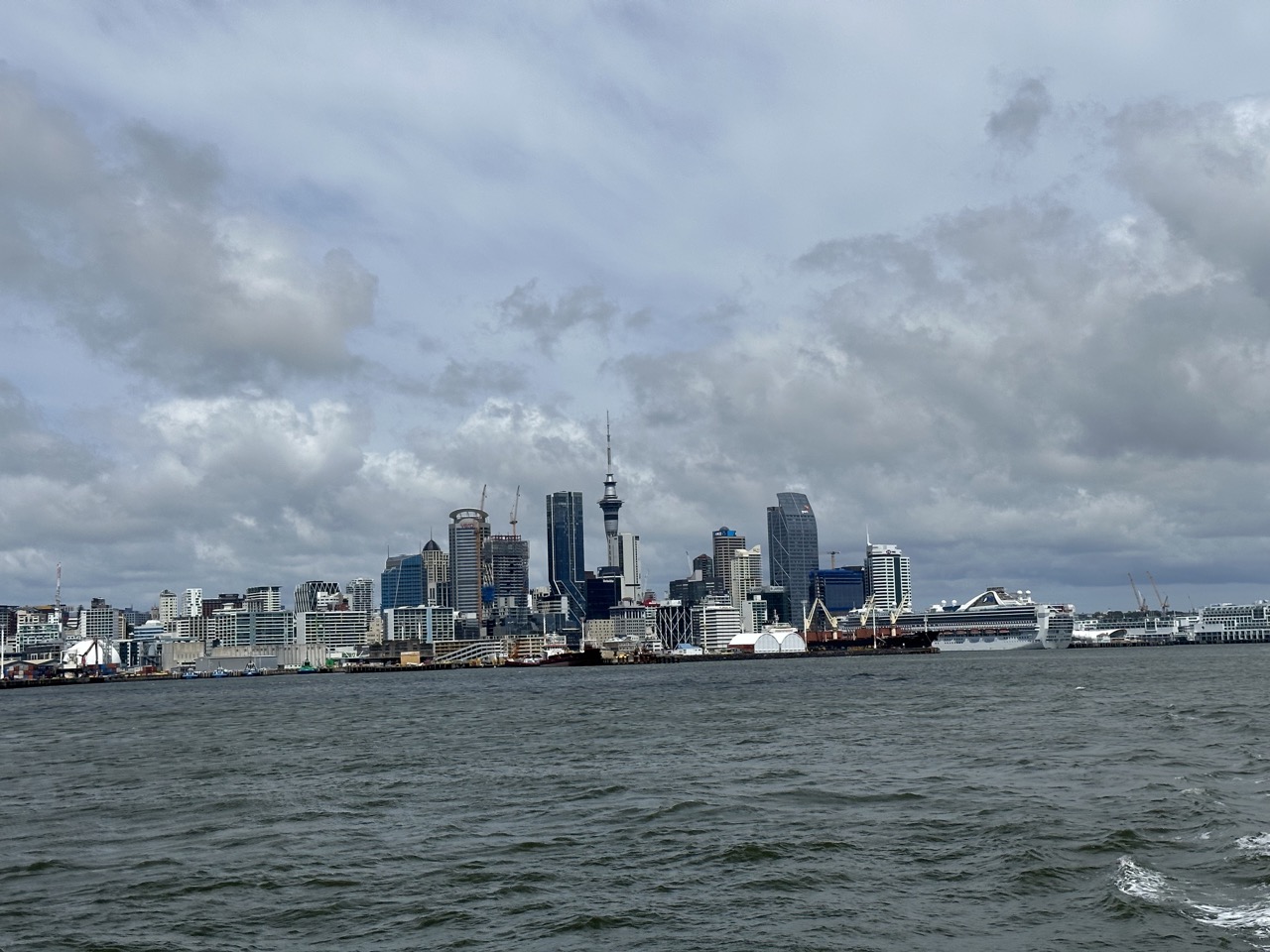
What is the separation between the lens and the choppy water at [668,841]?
20797 mm

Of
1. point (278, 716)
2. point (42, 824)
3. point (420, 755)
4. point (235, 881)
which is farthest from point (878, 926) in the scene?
point (278, 716)

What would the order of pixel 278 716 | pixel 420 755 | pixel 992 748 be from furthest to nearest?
pixel 278 716
pixel 420 755
pixel 992 748

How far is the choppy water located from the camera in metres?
20.8

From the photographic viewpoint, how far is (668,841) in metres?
28.3

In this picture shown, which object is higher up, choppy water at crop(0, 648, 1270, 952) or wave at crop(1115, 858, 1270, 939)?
wave at crop(1115, 858, 1270, 939)

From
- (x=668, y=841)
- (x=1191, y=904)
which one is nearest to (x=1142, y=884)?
(x=1191, y=904)

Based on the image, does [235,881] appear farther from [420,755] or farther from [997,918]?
[420,755]

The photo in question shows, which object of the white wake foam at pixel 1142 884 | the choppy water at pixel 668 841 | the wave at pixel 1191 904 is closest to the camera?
the wave at pixel 1191 904

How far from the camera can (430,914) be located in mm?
22047

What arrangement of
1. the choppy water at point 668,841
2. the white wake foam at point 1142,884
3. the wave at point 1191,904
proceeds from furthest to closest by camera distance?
the white wake foam at point 1142,884 < the choppy water at point 668,841 < the wave at point 1191,904

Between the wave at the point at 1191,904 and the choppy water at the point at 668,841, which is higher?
the wave at the point at 1191,904

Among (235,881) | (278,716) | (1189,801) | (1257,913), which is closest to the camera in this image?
(1257,913)

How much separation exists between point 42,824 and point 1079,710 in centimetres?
5215

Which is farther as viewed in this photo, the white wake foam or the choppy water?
the white wake foam
